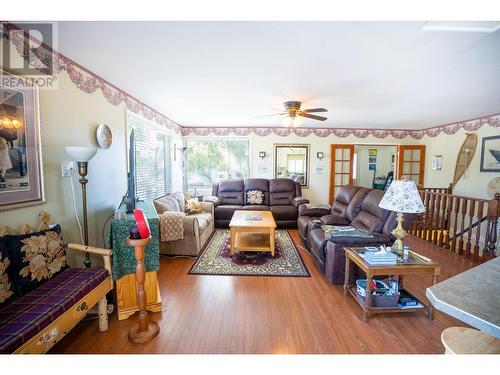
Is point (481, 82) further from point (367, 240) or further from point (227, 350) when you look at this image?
point (227, 350)

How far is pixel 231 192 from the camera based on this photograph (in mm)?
5270

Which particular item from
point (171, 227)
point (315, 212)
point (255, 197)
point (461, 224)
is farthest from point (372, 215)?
point (255, 197)

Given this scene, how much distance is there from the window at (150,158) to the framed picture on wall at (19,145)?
150 centimetres

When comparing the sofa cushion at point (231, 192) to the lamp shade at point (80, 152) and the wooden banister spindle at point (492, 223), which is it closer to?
the lamp shade at point (80, 152)

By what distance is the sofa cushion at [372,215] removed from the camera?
258 centimetres

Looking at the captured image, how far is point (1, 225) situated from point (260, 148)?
15.7 ft

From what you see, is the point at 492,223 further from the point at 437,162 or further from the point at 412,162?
the point at 412,162

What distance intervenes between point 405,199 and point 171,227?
265 cm

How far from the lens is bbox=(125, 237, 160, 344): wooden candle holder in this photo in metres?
1.67

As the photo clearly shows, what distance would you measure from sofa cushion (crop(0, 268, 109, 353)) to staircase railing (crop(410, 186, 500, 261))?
446cm

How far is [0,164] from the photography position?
1.52 meters

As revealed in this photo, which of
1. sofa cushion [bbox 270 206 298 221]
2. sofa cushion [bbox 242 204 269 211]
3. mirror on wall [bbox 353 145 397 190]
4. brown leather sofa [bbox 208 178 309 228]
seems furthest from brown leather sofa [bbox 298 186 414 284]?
mirror on wall [bbox 353 145 397 190]

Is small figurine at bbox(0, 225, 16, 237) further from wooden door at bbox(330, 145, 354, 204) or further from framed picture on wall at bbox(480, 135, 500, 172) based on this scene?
framed picture on wall at bbox(480, 135, 500, 172)
